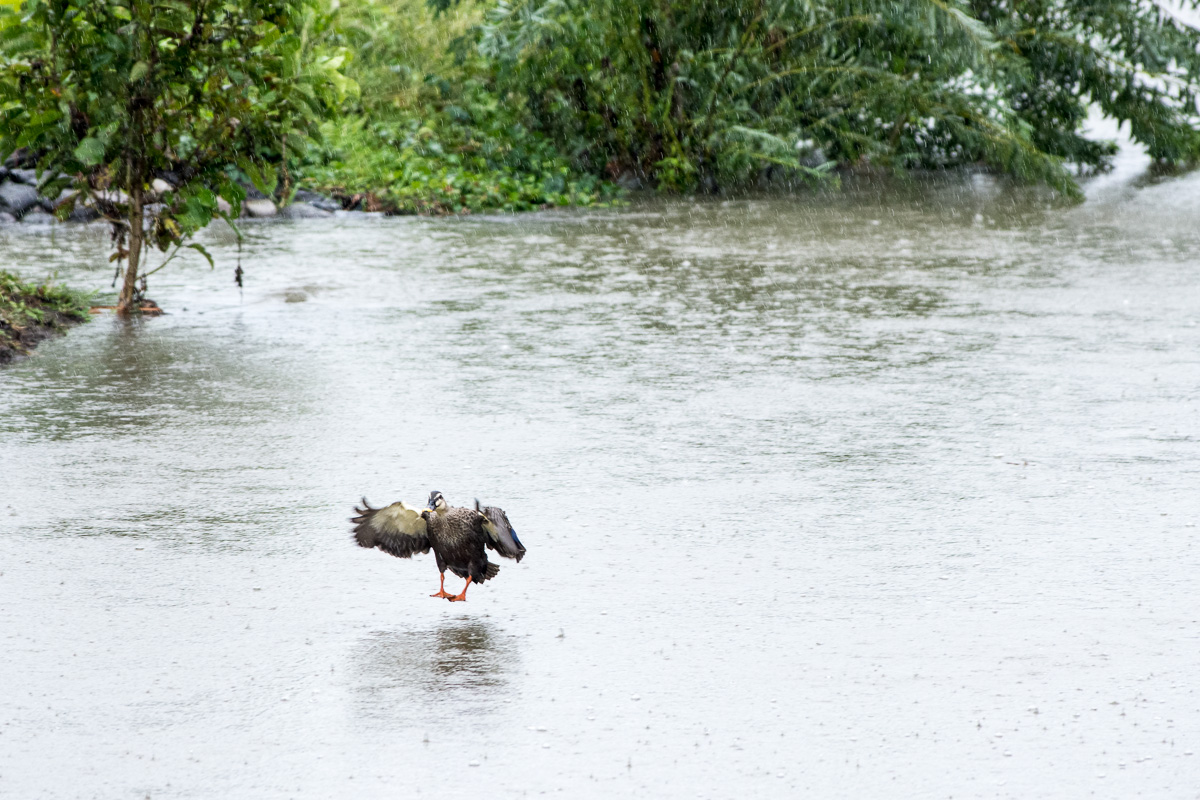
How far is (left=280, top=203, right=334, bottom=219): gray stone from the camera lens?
49.5ft

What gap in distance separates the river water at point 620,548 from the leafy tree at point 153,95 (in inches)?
32.9

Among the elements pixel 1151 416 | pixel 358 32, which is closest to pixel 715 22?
pixel 358 32

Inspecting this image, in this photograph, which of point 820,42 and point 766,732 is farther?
point 820,42

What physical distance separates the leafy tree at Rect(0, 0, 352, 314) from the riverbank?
34 centimetres

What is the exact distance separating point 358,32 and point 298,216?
3916 millimetres

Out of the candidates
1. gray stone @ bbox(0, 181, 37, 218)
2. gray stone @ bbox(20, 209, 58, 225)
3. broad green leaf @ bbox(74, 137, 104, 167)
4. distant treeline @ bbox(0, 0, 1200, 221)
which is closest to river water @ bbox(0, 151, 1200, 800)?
broad green leaf @ bbox(74, 137, 104, 167)

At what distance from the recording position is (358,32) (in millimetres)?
18109

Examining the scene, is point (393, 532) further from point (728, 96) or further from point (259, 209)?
point (728, 96)

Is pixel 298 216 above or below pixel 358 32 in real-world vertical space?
below

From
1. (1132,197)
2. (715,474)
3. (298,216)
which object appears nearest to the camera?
(715,474)

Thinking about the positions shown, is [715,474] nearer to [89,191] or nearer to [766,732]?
[766,732]

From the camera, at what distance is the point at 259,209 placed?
1509 cm

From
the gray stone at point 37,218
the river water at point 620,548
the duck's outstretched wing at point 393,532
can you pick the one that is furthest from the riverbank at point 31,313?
the gray stone at point 37,218

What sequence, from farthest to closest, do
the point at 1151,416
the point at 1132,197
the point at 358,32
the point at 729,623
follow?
the point at 358,32, the point at 1132,197, the point at 1151,416, the point at 729,623
